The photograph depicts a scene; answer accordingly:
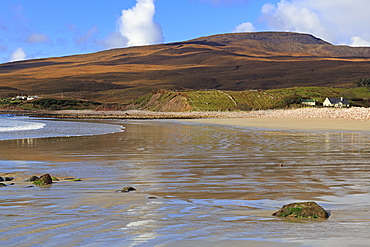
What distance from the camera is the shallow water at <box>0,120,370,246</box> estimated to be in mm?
6242

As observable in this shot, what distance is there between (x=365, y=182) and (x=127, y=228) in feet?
21.3

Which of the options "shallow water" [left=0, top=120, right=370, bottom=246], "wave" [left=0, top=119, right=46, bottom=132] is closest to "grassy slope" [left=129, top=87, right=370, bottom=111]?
"wave" [left=0, top=119, right=46, bottom=132]

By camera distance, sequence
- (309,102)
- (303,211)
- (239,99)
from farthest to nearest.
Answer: (239,99)
(309,102)
(303,211)

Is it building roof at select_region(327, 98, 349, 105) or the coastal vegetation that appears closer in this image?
building roof at select_region(327, 98, 349, 105)

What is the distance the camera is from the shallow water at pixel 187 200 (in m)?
6.24

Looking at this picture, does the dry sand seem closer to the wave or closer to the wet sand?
the wet sand

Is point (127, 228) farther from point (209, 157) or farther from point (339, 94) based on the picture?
point (339, 94)

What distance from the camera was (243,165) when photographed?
47.5 feet

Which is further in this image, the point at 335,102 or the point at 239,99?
the point at 239,99

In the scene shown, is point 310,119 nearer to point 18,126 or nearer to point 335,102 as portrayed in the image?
point 18,126

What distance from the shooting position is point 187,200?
8.99 metres

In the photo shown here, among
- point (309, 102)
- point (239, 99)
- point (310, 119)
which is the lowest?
point (310, 119)

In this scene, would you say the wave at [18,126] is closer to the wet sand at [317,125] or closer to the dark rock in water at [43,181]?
the wet sand at [317,125]

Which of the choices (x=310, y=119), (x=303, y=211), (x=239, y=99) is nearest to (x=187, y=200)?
(x=303, y=211)
